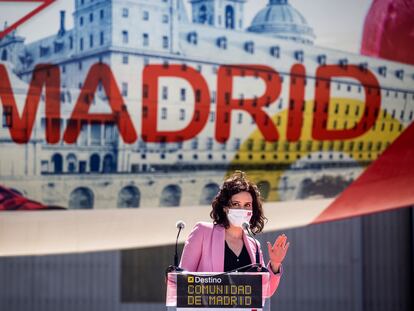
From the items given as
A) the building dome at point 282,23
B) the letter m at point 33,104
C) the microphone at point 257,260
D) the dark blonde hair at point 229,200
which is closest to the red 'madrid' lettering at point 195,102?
the letter m at point 33,104

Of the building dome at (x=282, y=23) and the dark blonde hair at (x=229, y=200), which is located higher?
the building dome at (x=282, y=23)

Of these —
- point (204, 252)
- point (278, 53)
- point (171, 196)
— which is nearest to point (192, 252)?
point (204, 252)

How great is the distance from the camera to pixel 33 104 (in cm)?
702

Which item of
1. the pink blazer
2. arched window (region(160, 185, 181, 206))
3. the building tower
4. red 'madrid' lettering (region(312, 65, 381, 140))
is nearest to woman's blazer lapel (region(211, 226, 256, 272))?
the pink blazer

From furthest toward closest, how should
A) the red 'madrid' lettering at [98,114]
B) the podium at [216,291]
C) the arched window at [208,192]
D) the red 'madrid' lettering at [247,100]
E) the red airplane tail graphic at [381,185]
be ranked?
the red airplane tail graphic at [381,185], the arched window at [208,192], the red 'madrid' lettering at [247,100], the red 'madrid' lettering at [98,114], the podium at [216,291]

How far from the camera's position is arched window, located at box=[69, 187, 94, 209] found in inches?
282

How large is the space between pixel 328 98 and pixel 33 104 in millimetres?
1975

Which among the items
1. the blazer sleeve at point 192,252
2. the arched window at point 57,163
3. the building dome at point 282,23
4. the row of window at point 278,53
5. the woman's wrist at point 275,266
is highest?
the building dome at point 282,23

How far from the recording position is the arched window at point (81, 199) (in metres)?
7.17

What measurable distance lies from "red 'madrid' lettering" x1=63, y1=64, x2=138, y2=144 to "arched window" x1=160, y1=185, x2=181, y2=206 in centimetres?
40

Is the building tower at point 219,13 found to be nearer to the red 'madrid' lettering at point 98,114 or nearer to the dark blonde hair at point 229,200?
the red 'madrid' lettering at point 98,114

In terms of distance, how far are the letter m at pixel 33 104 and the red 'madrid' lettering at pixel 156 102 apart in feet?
1.89

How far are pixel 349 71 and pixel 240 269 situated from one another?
8.92ft

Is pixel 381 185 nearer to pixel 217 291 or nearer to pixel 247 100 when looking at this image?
pixel 247 100
